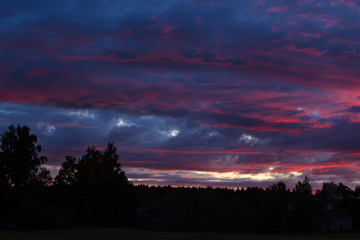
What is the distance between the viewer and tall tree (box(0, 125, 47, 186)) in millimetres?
92144

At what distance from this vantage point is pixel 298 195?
352 feet

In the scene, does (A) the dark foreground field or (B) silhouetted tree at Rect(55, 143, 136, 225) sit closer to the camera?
(A) the dark foreground field

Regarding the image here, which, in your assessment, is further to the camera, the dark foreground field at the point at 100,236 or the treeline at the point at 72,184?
the treeline at the point at 72,184

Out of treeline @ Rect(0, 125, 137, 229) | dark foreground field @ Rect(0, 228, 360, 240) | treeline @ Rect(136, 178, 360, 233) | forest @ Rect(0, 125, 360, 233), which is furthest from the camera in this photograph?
treeline @ Rect(136, 178, 360, 233)

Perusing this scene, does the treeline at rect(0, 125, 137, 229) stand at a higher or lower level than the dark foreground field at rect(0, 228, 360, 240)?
higher

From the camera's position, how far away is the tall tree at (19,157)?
92144mm

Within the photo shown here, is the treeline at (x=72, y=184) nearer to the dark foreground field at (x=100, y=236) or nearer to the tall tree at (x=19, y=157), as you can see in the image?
the tall tree at (x=19, y=157)

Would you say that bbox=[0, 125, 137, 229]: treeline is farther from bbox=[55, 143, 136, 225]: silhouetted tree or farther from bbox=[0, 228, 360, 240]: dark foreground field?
bbox=[0, 228, 360, 240]: dark foreground field

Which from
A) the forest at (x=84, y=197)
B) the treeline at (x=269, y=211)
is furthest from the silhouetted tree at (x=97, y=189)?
the treeline at (x=269, y=211)

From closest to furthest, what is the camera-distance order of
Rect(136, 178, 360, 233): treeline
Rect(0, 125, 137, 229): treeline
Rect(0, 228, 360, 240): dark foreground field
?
Rect(0, 228, 360, 240): dark foreground field
Rect(0, 125, 137, 229): treeline
Rect(136, 178, 360, 233): treeline

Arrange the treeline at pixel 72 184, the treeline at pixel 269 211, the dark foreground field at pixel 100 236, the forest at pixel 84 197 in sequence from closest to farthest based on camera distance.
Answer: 1. the dark foreground field at pixel 100 236
2. the forest at pixel 84 197
3. the treeline at pixel 72 184
4. the treeline at pixel 269 211

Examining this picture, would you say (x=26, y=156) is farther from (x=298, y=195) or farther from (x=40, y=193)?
(x=298, y=195)

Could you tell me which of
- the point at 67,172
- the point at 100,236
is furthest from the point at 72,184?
the point at 100,236

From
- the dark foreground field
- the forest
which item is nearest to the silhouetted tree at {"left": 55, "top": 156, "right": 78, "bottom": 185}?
the forest
